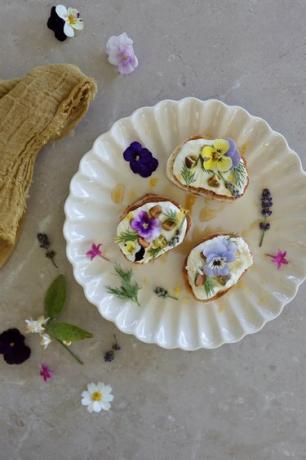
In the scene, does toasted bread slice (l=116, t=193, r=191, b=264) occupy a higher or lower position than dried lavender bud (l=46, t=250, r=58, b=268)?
higher

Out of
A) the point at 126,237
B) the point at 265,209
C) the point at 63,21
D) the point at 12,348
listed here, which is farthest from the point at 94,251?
the point at 63,21

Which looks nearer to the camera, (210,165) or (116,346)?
(210,165)

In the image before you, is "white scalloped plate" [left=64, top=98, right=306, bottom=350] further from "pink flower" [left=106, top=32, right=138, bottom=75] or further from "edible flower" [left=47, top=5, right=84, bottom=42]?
"edible flower" [left=47, top=5, right=84, bottom=42]

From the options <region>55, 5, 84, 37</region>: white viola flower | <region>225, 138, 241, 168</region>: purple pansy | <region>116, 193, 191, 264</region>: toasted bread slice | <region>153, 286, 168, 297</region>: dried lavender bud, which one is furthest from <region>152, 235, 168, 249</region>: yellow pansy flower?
<region>55, 5, 84, 37</region>: white viola flower

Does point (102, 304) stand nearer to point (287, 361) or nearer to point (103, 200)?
point (103, 200)

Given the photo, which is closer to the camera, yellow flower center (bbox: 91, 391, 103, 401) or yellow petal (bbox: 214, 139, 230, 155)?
yellow petal (bbox: 214, 139, 230, 155)

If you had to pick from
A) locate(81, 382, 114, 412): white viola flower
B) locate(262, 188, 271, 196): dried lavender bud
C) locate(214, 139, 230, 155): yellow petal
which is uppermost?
locate(214, 139, 230, 155): yellow petal

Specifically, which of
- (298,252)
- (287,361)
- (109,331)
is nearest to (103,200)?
(109,331)

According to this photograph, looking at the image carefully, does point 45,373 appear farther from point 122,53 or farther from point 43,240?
point 122,53
